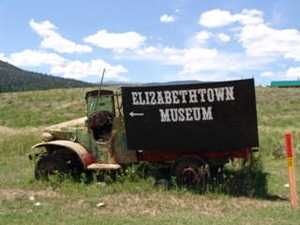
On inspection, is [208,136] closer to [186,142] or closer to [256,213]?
[186,142]

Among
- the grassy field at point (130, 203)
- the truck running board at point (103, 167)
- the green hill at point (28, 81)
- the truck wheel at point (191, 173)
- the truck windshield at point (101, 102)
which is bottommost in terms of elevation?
the grassy field at point (130, 203)

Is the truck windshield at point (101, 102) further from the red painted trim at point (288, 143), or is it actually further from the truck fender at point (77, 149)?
Result: the red painted trim at point (288, 143)

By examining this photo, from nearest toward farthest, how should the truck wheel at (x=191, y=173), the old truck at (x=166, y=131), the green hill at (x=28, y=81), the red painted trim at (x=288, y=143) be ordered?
the red painted trim at (x=288, y=143) < the old truck at (x=166, y=131) < the truck wheel at (x=191, y=173) < the green hill at (x=28, y=81)

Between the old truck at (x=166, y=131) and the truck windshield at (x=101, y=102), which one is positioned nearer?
the old truck at (x=166, y=131)

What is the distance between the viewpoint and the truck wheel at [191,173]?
435 inches

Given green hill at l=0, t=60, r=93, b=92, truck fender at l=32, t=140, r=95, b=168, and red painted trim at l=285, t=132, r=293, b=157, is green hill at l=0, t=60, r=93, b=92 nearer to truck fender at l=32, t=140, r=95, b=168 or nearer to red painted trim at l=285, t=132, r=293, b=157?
truck fender at l=32, t=140, r=95, b=168

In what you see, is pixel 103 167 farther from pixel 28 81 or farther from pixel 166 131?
pixel 28 81

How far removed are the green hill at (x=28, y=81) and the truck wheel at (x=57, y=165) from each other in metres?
94.6

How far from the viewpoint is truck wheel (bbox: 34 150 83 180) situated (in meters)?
12.0

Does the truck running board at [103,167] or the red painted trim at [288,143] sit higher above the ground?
the red painted trim at [288,143]

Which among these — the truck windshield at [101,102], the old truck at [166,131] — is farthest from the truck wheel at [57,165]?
the truck windshield at [101,102]

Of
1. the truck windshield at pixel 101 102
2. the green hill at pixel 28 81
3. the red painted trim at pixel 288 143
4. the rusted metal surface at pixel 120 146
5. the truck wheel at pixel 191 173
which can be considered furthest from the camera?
the green hill at pixel 28 81

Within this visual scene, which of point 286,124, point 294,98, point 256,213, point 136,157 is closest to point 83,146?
point 136,157

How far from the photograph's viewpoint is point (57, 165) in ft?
39.3
